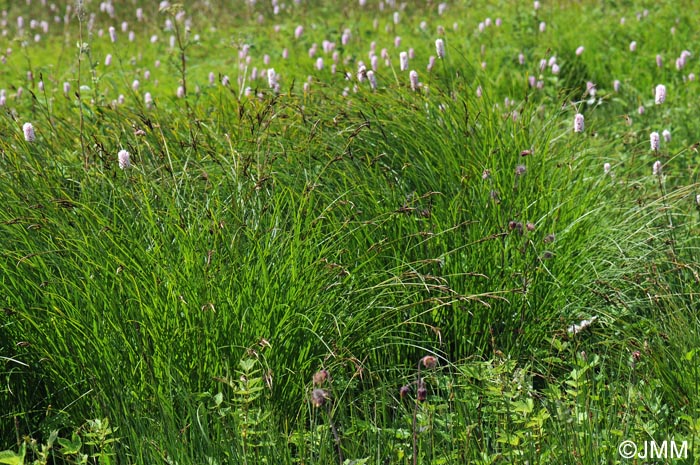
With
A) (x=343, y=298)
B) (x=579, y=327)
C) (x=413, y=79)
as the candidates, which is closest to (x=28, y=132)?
(x=343, y=298)

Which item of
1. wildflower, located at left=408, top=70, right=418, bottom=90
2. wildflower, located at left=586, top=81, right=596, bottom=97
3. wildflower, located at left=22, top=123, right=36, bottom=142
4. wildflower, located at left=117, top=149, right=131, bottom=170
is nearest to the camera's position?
wildflower, located at left=117, top=149, right=131, bottom=170

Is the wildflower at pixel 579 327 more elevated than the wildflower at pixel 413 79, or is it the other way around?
the wildflower at pixel 413 79

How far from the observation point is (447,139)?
3.70 metres

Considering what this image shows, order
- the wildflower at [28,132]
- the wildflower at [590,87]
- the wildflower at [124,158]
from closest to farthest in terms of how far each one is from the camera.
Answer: the wildflower at [124,158] → the wildflower at [28,132] → the wildflower at [590,87]

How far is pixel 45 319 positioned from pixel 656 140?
8.09ft

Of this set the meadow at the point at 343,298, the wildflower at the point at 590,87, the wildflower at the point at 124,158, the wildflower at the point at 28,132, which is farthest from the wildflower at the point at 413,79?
the wildflower at the point at 28,132

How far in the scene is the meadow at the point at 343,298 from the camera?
7.91 ft

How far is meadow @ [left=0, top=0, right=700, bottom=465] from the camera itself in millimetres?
2410

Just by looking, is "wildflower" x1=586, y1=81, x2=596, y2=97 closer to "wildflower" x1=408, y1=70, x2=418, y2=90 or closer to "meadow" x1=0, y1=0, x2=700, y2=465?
"meadow" x1=0, y1=0, x2=700, y2=465

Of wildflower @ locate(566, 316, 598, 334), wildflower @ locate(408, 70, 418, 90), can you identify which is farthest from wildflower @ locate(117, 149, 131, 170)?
wildflower @ locate(566, 316, 598, 334)

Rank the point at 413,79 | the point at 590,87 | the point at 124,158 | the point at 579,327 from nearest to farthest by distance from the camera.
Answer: the point at 579,327
the point at 124,158
the point at 413,79
the point at 590,87

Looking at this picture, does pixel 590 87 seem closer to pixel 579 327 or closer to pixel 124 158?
pixel 579 327

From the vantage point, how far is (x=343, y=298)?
293cm

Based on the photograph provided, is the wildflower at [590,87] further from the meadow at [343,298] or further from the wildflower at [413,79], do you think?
the wildflower at [413,79]
